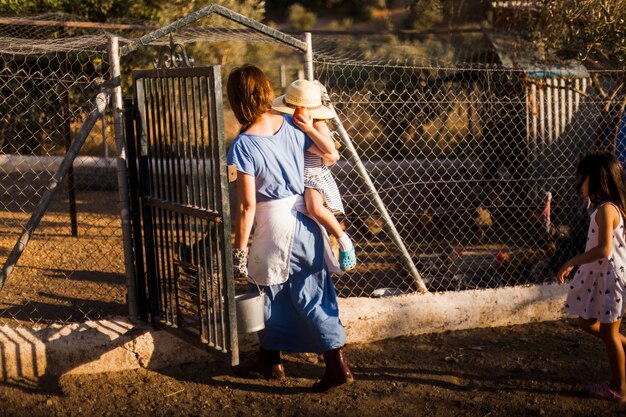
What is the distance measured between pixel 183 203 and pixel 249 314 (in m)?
0.72

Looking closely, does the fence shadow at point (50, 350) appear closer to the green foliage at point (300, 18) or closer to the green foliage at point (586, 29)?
the green foliage at point (586, 29)

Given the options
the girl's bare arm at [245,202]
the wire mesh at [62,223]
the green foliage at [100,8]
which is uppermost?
the green foliage at [100,8]

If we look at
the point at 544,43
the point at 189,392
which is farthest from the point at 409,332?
the point at 544,43

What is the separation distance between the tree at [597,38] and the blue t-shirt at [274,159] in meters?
3.33

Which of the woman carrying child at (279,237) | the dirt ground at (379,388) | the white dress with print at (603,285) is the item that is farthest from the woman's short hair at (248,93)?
the white dress with print at (603,285)

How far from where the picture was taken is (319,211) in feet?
15.3

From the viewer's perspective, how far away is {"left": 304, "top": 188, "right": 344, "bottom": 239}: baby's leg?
15.3 feet

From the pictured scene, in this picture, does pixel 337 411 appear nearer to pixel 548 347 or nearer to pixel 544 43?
pixel 548 347

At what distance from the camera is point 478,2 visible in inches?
497

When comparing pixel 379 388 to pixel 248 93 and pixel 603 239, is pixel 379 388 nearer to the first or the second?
pixel 603 239

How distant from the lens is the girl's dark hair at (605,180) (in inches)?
177

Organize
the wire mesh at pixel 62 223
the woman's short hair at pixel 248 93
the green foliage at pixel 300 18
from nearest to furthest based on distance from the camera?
1. the woman's short hair at pixel 248 93
2. the wire mesh at pixel 62 223
3. the green foliage at pixel 300 18

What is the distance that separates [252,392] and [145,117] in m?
1.70

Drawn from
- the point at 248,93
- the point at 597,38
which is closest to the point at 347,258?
the point at 248,93
